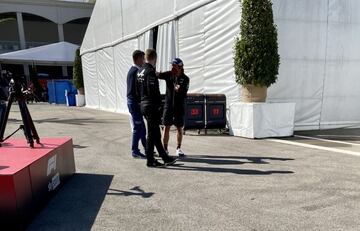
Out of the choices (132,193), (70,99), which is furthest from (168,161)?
(70,99)

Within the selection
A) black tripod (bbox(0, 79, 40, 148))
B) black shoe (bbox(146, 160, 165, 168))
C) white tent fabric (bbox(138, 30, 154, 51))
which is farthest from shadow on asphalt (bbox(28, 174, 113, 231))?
white tent fabric (bbox(138, 30, 154, 51))

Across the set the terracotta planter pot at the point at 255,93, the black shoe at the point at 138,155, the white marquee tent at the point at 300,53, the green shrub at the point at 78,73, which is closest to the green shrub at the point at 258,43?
the terracotta planter pot at the point at 255,93

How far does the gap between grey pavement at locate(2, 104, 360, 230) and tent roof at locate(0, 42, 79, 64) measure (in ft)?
71.5

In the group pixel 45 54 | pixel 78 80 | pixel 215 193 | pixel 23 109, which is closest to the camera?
pixel 215 193

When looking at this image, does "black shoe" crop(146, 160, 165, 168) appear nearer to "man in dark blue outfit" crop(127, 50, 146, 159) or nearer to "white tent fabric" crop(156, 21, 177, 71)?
"man in dark blue outfit" crop(127, 50, 146, 159)

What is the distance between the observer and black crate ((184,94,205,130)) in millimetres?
8656

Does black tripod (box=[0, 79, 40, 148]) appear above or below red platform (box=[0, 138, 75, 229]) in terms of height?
above

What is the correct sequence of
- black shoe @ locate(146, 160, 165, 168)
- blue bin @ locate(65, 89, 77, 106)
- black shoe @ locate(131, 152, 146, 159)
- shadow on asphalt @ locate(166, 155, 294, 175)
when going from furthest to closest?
1. blue bin @ locate(65, 89, 77, 106)
2. black shoe @ locate(131, 152, 146, 159)
3. black shoe @ locate(146, 160, 165, 168)
4. shadow on asphalt @ locate(166, 155, 294, 175)

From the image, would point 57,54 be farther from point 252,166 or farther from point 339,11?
point 252,166

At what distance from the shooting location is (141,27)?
1420 cm

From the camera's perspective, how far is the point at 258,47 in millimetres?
7699

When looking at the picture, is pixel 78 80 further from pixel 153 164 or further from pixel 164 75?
pixel 153 164

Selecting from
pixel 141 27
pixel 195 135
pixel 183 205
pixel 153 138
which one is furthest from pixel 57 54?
pixel 183 205

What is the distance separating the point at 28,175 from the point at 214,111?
5871 mm
